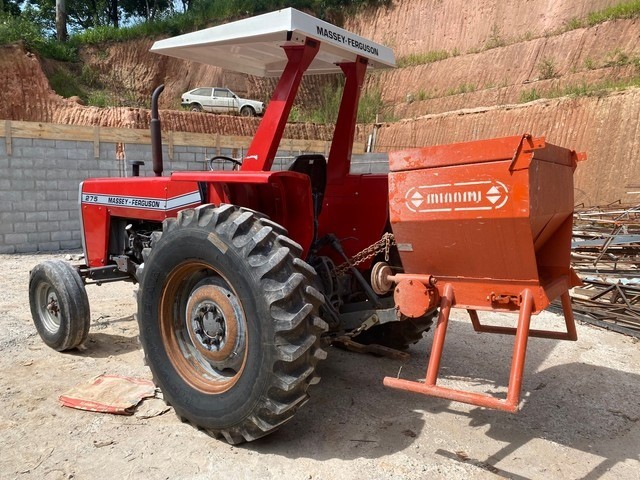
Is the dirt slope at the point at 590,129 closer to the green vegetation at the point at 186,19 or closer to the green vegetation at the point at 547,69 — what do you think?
the green vegetation at the point at 547,69

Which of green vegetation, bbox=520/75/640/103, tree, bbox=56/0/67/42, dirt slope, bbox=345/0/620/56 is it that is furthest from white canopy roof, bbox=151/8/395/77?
tree, bbox=56/0/67/42

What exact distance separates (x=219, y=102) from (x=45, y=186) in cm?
1377

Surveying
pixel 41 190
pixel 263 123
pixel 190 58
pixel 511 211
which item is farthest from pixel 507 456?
pixel 41 190

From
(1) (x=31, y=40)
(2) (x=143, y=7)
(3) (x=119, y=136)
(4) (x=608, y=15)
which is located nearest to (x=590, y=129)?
(4) (x=608, y=15)

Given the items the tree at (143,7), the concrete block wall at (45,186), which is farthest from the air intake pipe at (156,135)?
the tree at (143,7)

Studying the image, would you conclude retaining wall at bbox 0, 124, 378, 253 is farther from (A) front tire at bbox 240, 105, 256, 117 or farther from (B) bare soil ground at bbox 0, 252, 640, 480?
(A) front tire at bbox 240, 105, 256, 117

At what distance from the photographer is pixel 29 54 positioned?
905 inches

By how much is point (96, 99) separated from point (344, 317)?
77.1 feet

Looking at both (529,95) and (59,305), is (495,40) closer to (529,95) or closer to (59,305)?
(529,95)

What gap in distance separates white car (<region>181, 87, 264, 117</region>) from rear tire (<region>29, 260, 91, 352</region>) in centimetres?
1867

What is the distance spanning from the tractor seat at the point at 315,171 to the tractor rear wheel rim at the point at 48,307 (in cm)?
254

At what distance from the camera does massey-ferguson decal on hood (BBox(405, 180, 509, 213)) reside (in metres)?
2.68

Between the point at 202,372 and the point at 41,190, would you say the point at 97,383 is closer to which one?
the point at 202,372

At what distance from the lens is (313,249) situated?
12.5 feet
